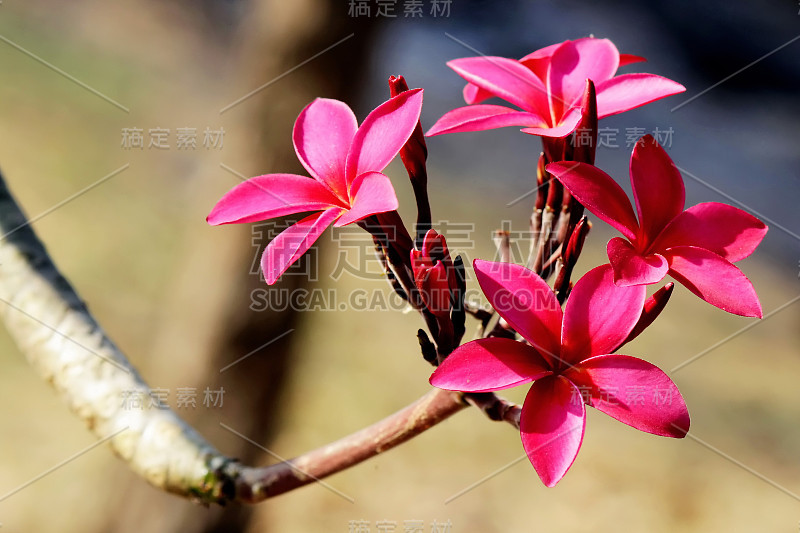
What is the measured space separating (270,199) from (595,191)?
216 mm

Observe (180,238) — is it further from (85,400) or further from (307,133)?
(307,133)

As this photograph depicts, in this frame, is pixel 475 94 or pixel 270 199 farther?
pixel 475 94

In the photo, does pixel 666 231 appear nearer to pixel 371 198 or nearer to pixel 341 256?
pixel 371 198

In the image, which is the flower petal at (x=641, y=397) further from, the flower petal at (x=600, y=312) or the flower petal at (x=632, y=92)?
the flower petal at (x=632, y=92)

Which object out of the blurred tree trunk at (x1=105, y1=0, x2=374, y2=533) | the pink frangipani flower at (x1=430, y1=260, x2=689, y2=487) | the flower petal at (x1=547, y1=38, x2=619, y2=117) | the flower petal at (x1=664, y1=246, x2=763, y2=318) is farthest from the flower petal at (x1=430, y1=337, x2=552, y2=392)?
the blurred tree trunk at (x1=105, y1=0, x2=374, y2=533)

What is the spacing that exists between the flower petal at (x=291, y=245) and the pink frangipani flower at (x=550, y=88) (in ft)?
0.34

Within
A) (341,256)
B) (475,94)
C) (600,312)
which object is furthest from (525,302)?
Answer: (341,256)

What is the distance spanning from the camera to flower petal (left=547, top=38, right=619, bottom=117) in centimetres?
52

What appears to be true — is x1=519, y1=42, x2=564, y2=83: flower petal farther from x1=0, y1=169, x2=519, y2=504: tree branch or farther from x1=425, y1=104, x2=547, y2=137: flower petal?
x1=0, y1=169, x2=519, y2=504: tree branch

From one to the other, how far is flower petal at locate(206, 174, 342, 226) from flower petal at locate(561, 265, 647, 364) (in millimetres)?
179

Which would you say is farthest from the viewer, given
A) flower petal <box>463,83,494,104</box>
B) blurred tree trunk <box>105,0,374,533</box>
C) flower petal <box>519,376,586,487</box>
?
blurred tree trunk <box>105,0,374,533</box>

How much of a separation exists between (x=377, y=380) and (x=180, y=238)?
103 cm

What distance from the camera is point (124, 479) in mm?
1321

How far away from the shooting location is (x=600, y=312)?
40 centimetres
